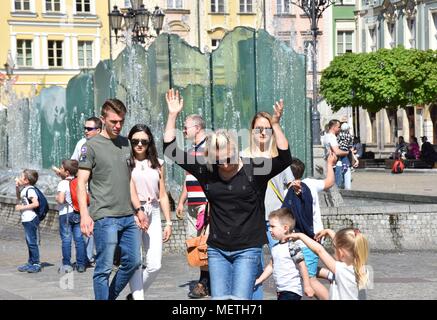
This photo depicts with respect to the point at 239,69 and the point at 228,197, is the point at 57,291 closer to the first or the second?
the point at 228,197

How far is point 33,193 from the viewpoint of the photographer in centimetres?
1370

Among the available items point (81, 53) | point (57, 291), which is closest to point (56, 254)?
point (57, 291)

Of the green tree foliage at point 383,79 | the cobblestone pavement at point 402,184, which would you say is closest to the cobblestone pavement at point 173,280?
the cobblestone pavement at point 402,184

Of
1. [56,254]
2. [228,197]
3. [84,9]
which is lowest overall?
[56,254]

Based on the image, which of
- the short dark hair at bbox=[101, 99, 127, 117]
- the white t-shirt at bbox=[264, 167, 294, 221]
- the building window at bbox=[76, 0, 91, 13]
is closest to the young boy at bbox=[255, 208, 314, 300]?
the white t-shirt at bbox=[264, 167, 294, 221]

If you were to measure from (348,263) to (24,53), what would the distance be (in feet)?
208

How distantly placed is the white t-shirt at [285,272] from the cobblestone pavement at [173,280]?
2001mm

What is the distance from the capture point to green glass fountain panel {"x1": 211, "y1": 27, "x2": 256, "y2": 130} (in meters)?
23.2

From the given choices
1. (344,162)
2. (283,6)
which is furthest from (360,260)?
(283,6)

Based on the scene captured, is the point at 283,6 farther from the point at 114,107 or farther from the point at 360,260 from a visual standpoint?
the point at 360,260

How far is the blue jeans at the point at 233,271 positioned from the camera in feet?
26.0

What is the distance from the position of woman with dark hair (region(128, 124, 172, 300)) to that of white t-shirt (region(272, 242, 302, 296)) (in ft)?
4.80

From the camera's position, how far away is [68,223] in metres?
13.6
